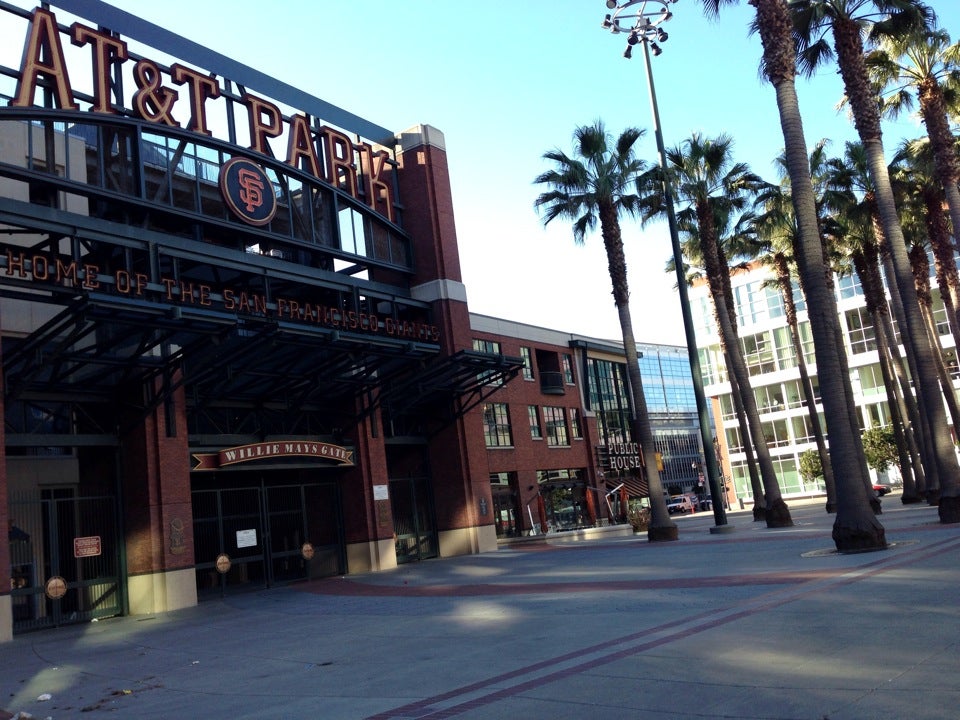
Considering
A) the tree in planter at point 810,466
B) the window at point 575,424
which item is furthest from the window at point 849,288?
the window at point 575,424

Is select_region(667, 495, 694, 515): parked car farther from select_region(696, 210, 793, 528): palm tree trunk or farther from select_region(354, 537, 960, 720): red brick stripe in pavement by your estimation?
select_region(354, 537, 960, 720): red brick stripe in pavement

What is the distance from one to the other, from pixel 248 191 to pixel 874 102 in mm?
18340

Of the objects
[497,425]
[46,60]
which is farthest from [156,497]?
[497,425]

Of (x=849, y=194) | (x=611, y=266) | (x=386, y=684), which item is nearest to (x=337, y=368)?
(x=611, y=266)

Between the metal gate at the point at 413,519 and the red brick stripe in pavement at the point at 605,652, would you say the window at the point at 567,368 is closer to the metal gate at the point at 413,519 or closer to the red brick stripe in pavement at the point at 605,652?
the metal gate at the point at 413,519

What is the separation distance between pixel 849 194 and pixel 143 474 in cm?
2799

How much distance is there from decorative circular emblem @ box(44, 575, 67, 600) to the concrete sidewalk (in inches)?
32.1

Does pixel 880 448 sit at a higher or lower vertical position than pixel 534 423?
lower

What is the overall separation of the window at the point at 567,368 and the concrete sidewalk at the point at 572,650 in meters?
30.1

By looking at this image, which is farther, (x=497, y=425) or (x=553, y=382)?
(x=553, y=382)

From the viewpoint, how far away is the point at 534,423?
46625mm

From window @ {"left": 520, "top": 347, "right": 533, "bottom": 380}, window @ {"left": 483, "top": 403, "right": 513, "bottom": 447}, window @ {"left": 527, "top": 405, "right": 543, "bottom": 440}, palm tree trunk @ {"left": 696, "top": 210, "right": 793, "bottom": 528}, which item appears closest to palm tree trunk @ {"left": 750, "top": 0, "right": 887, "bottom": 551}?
palm tree trunk @ {"left": 696, "top": 210, "right": 793, "bottom": 528}

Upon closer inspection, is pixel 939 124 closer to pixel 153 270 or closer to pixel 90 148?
pixel 153 270

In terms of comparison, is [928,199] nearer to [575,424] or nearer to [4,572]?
[575,424]
